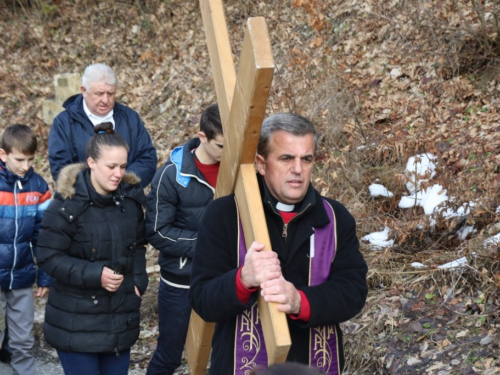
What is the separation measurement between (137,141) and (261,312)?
3.34 metres

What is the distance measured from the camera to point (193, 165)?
15.0ft

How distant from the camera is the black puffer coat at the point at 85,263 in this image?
397 cm

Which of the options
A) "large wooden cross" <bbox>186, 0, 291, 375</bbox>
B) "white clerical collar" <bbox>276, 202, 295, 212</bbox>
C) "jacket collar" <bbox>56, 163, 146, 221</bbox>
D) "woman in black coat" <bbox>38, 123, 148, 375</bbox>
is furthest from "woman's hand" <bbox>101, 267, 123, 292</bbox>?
"white clerical collar" <bbox>276, 202, 295, 212</bbox>

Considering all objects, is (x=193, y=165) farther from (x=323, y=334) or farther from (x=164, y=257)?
(x=323, y=334)

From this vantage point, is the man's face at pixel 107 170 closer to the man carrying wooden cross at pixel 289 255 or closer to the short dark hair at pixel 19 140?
the short dark hair at pixel 19 140

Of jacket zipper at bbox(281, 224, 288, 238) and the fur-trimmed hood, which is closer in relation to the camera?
jacket zipper at bbox(281, 224, 288, 238)

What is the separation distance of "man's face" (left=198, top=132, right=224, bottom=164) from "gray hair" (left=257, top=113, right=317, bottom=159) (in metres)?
1.42

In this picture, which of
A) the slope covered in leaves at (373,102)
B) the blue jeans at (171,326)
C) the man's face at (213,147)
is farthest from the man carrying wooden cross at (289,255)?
the slope covered in leaves at (373,102)

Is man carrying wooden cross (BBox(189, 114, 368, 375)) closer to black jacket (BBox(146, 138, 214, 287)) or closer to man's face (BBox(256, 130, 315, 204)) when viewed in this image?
man's face (BBox(256, 130, 315, 204))

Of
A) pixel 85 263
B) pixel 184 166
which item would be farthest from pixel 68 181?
pixel 184 166

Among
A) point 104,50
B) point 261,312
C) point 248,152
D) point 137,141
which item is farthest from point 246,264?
point 104,50

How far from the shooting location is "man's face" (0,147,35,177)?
4.84 metres

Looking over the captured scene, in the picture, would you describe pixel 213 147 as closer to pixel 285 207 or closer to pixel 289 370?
pixel 285 207

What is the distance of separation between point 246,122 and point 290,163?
29cm
